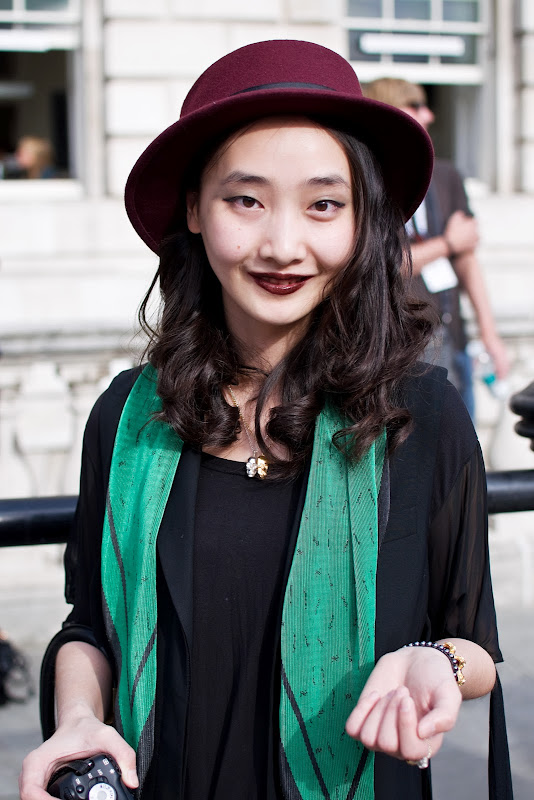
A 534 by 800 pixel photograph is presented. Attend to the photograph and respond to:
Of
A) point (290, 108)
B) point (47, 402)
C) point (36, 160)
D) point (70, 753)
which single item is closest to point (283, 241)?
point (290, 108)

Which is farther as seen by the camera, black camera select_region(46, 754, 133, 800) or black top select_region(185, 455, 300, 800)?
black top select_region(185, 455, 300, 800)

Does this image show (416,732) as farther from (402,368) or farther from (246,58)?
(246,58)

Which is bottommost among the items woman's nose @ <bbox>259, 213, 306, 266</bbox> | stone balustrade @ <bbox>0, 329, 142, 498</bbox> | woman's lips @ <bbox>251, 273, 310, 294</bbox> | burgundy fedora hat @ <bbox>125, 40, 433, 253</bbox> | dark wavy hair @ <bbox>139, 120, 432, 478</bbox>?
stone balustrade @ <bbox>0, 329, 142, 498</bbox>

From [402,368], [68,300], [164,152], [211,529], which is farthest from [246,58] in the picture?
[68,300]

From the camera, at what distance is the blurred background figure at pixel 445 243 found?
474 cm

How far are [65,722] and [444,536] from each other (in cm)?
65

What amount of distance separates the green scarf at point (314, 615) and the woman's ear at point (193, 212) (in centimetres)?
43

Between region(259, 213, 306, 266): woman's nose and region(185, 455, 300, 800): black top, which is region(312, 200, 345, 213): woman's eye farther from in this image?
region(185, 455, 300, 800): black top

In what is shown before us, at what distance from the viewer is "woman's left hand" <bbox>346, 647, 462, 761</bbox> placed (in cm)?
123

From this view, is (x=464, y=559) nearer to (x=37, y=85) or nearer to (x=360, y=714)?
(x=360, y=714)

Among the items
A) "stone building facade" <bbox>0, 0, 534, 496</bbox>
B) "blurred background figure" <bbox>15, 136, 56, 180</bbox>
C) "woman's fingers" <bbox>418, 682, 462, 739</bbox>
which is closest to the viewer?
"woman's fingers" <bbox>418, 682, 462, 739</bbox>

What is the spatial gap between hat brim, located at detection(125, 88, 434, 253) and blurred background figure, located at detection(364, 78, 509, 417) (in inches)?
114

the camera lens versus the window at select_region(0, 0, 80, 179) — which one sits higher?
the window at select_region(0, 0, 80, 179)

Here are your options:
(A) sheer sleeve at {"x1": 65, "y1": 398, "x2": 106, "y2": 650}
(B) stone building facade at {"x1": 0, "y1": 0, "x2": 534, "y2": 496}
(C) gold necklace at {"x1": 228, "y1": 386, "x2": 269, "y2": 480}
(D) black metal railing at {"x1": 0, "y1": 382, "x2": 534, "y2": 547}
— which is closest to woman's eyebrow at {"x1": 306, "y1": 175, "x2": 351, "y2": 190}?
(C) gold necklace at {"x1": 228, "y1": 386, "x2": 269, "y2": 480}
